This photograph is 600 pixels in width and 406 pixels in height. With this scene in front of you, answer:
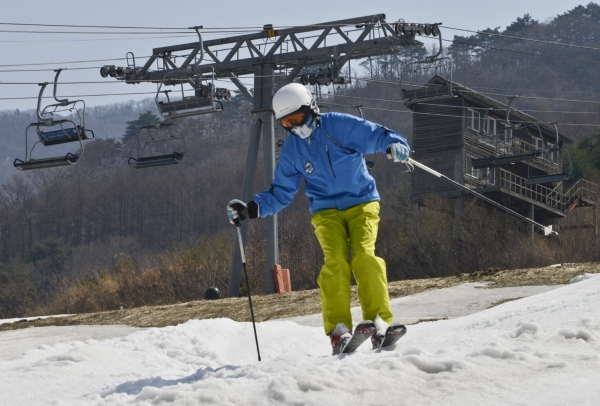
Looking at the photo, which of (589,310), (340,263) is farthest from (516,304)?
(340,263)

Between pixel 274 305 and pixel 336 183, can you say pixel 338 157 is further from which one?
pixel 274 305

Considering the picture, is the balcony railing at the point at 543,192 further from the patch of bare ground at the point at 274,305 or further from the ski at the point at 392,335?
the ski at the point at 392,335

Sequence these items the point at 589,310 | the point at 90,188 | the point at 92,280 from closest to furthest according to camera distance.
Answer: the point at 589,310
the point at 92,280
the point at 90,188

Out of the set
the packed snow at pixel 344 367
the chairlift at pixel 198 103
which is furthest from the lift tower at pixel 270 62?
the packed snow at pixel 344 367

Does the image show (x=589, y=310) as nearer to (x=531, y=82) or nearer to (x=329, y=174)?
(x=329, y=174)

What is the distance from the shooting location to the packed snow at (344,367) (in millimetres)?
5336

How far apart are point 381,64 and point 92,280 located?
328 feet

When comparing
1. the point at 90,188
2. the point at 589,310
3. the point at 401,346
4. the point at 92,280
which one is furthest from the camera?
the point at 90,188

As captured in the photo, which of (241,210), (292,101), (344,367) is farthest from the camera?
(241,210)

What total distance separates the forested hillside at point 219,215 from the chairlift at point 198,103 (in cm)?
2135

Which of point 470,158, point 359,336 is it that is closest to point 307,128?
point 359,336

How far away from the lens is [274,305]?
14961 mm

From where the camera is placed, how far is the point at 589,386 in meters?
5.24

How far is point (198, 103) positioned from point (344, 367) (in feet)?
61.5
